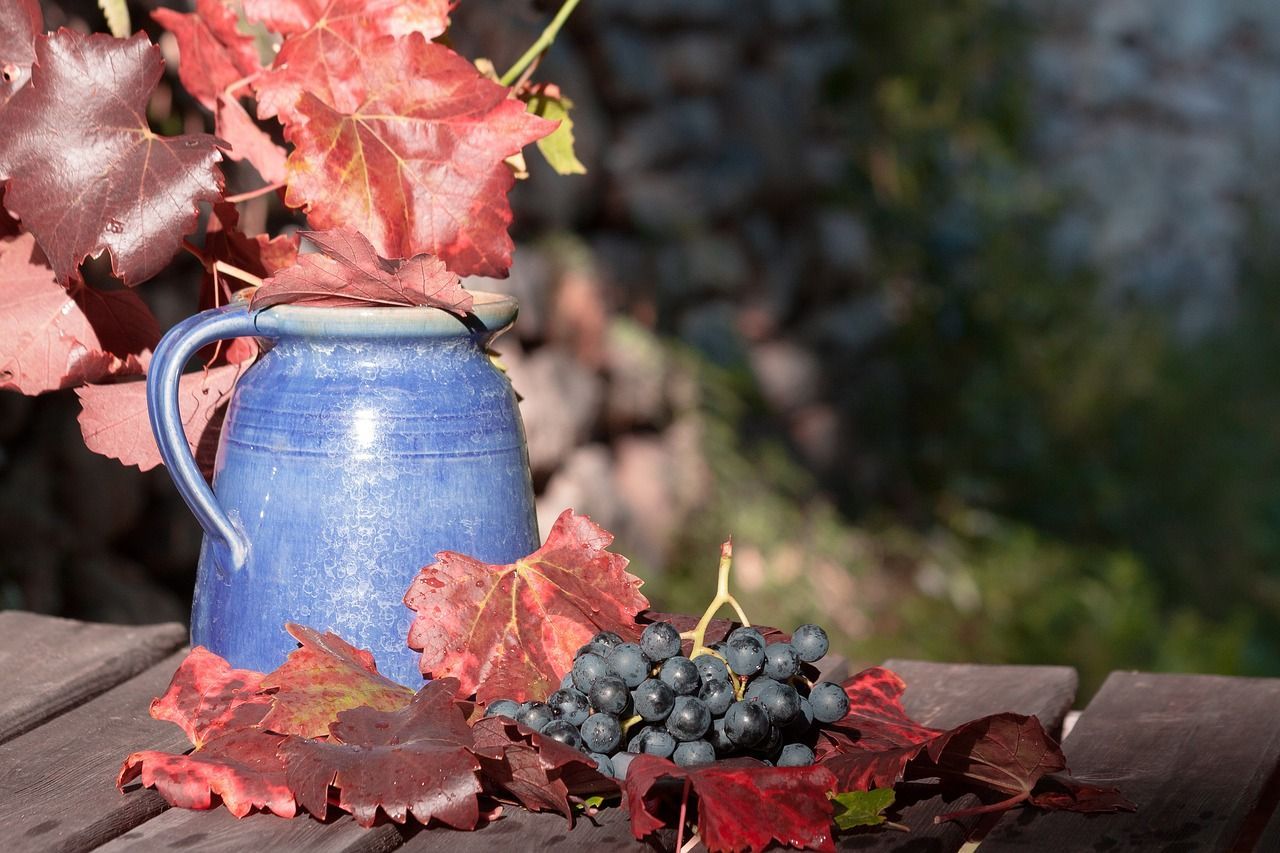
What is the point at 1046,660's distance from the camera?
2932 mm

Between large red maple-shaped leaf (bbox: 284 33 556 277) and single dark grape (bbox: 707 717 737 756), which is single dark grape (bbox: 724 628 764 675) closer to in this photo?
A: single dark grape (bbox: 707 717 737 756)

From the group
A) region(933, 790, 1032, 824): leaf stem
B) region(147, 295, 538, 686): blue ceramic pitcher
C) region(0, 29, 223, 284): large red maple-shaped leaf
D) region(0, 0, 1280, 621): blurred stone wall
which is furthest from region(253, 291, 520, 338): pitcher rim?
region(0, 0, 1280, 621): blurred stone wall

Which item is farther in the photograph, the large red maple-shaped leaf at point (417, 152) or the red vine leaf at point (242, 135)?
the red vine leaf at point (242, 135)

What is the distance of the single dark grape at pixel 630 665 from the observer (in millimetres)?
845

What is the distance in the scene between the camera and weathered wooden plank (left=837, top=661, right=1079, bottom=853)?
880 mm

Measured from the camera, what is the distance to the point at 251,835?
822 mm

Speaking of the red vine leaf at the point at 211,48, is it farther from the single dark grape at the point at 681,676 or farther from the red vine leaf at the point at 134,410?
the single dark grape at the point at 681,676

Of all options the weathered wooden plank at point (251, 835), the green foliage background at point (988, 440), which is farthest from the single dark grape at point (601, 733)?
the green foliage background at point (988, 440)

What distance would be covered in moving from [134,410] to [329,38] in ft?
0.97

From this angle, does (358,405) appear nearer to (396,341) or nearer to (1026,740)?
(396,341)

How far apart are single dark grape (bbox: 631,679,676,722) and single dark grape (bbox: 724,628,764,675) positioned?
0.04 m

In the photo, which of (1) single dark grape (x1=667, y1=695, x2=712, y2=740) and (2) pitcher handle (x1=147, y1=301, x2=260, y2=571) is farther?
(2) pitcher handle (x1=147, y1=301, x2=260, y2=571)

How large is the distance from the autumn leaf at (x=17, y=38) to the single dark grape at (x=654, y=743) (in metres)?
0.62

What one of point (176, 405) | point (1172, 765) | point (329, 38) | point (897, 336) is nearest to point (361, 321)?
point (176, 405)
